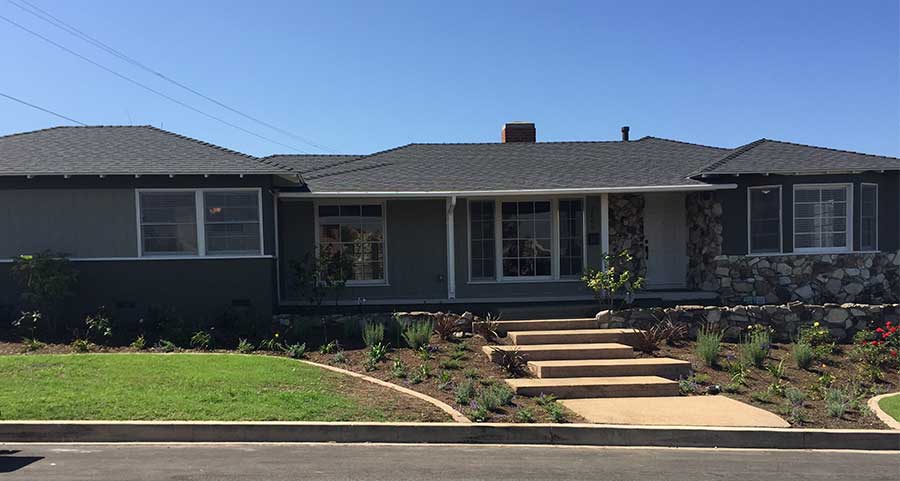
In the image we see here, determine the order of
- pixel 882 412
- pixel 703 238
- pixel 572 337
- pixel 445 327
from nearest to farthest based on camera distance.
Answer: pixel 882 412, pixel 572 337, pixel 445 327, pixel 703 238

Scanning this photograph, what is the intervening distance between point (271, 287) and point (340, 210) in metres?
2.75

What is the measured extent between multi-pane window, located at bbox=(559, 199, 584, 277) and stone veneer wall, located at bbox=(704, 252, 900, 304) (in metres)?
2.91

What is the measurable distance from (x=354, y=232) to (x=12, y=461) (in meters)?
8.70

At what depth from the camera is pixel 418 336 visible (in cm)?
1092

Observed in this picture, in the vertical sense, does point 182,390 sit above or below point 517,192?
below

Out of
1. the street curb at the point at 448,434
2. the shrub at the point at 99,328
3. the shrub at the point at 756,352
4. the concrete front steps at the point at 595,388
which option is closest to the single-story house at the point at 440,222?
the shrub at the point at 99,328

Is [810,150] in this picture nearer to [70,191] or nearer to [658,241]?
[658,241]

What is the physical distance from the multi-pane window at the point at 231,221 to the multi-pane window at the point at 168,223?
11.8 inches

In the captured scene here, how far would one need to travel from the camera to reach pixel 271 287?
40.1ft

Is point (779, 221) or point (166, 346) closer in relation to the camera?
point (166, 346)

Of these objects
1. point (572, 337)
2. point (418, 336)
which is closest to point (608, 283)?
point (572, 337)

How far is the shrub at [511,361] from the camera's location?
984 cm

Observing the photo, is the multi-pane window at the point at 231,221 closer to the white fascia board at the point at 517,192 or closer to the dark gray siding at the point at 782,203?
the white fascia board at the point at 517,192

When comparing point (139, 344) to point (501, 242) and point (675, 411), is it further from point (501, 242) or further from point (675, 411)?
point (675, 411)
